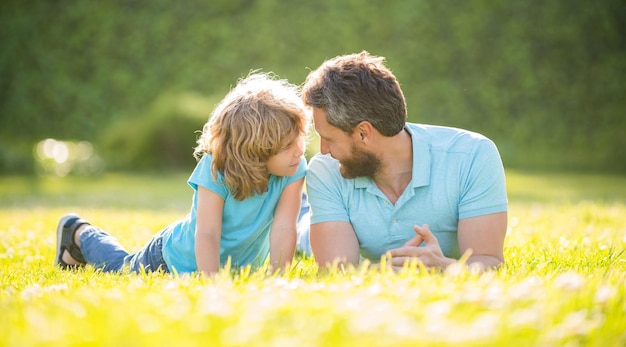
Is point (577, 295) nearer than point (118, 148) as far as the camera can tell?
Yes

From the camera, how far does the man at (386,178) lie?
132 inches

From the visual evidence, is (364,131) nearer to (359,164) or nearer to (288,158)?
(359,164)

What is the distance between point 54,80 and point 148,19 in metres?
2.53

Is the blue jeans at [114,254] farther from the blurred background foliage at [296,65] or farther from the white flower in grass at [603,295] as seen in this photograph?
the blurred background foliage at [296,65]

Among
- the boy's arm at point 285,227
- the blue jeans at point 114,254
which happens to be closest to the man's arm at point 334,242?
the boy's arm at point 285,227

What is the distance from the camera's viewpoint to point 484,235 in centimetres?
331

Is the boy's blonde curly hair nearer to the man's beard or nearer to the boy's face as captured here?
the boy's face

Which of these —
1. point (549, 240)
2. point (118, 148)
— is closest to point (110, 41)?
point (118, 148)

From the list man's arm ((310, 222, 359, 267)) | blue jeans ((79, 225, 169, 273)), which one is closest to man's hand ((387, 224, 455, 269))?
man's arm ((310, 222, 359, 267))

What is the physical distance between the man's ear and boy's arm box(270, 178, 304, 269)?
1.47 ft

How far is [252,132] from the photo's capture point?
11.4 feet

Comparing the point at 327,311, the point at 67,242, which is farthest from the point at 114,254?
the point at 327,311

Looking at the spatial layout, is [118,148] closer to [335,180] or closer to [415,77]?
[415,77]

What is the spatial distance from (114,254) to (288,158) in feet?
4.32
